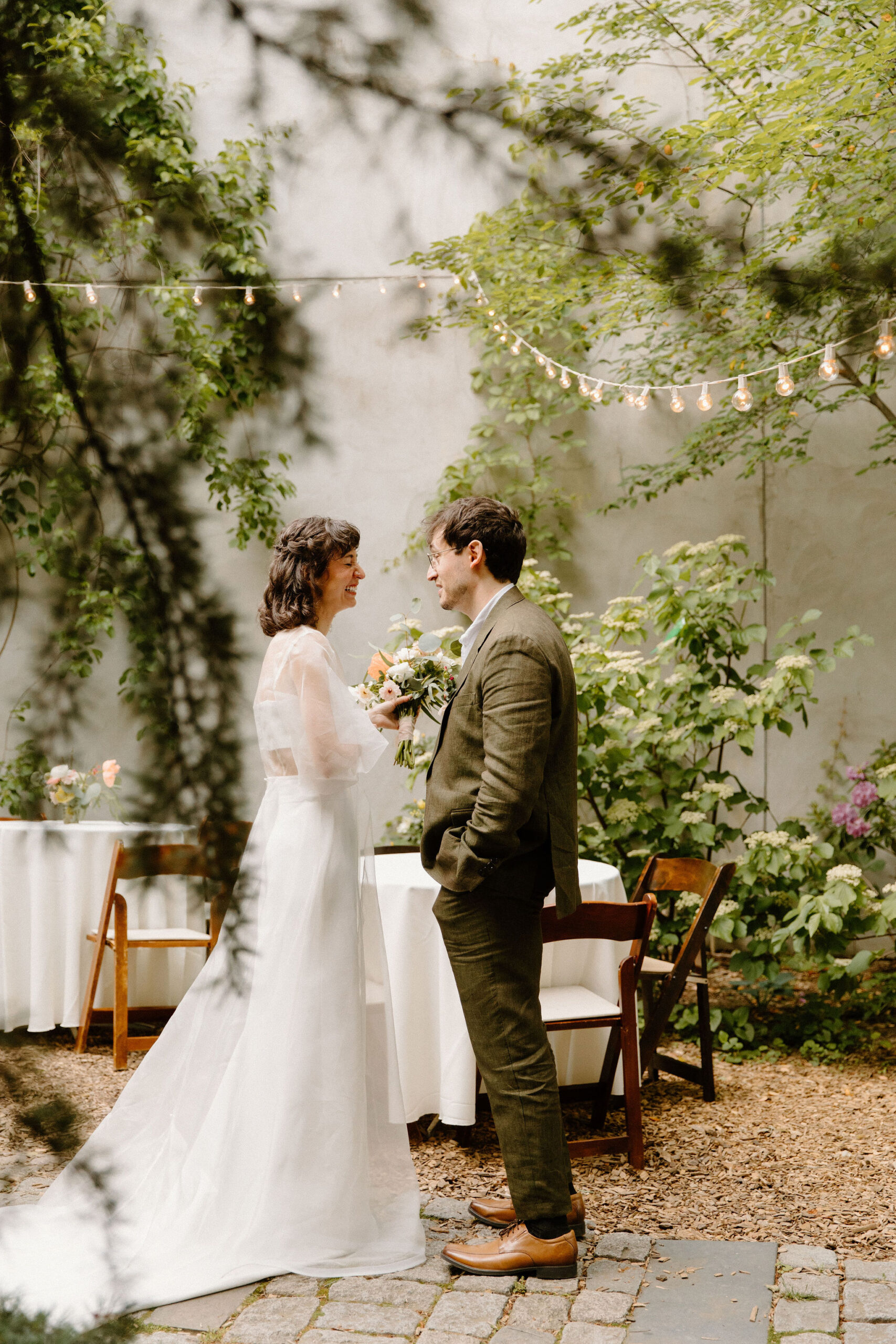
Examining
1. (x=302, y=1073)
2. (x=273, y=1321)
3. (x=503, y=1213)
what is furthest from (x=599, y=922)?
(x=273, y=1321)

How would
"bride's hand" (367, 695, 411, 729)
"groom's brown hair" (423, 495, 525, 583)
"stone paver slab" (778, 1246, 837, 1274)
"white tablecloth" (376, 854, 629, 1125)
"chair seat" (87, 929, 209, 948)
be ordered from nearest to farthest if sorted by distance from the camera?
"chair seat" (87, 929, 209, 948) → "stone paver slab" (778, 1246, 837, 1274) → "groom's brown hair" (423, 495, 525, 583) → "bride's hand" (367, 695, 411, 729) → "white tablecloth" (376, 854, 629, 1125)

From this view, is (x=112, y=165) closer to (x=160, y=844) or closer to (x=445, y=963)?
(x=160, y=844)

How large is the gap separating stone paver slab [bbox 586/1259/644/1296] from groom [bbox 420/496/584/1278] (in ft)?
0.19

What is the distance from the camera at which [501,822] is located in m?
2.30

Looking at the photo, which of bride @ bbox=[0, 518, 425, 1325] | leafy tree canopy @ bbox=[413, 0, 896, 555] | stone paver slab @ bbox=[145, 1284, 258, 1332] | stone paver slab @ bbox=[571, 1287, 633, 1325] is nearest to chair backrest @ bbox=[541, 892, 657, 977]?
bride @ bbox=[0, 518, 425, 1325]

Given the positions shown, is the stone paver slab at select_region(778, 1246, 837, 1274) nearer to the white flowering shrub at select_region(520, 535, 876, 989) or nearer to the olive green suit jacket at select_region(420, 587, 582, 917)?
the olive green suit jacket at select_region(420, 587, 582, 917)

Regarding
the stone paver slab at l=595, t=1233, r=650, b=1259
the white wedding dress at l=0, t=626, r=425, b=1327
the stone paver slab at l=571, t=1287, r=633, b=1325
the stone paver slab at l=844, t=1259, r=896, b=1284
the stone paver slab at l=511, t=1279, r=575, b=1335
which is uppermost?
the white wedding dress at l=0, t=626, r=425, b=1327

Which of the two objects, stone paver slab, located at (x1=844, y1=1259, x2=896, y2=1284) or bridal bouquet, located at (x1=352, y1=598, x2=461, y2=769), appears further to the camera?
bridal bouquet, located at (x1=352, y1=598, x2=461, y2=769)

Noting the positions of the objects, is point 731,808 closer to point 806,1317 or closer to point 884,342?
point 884,342

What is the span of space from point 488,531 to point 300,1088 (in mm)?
1379

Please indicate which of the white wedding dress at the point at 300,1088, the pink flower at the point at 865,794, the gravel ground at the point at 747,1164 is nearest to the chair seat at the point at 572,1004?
the gravel ground at the point at 747,1164

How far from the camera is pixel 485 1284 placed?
2377mm

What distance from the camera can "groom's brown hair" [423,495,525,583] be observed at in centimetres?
254

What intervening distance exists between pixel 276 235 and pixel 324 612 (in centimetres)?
203
